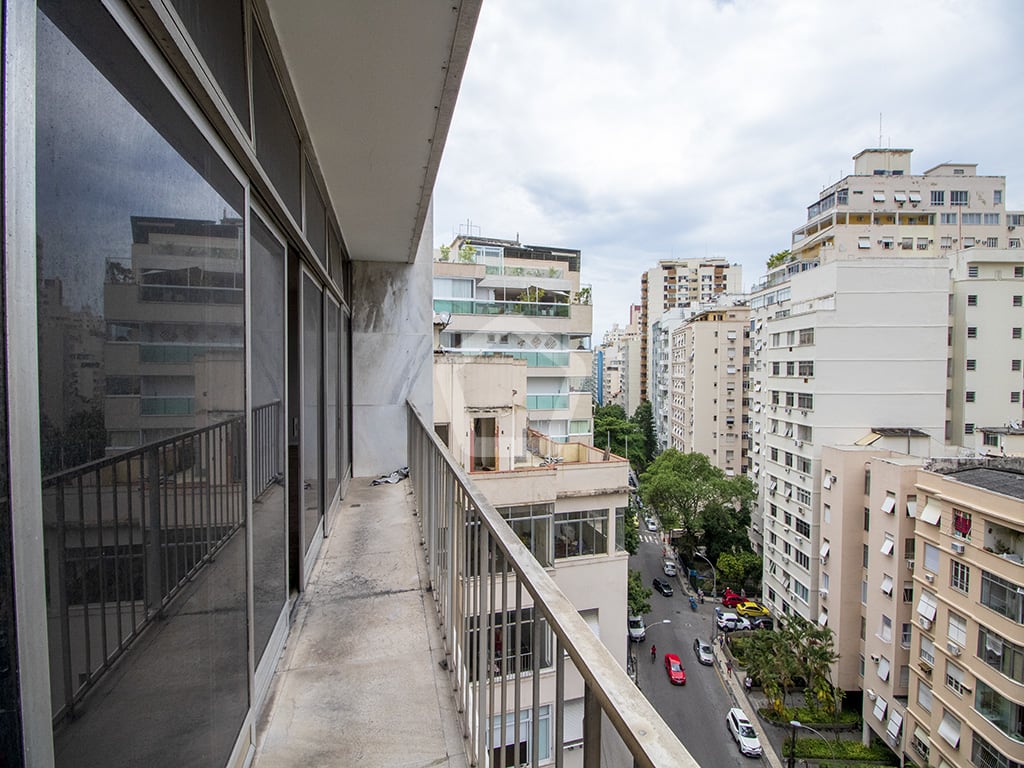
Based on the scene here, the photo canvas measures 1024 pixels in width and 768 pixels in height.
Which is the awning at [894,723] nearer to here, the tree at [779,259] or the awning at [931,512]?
the awning at [931,512]

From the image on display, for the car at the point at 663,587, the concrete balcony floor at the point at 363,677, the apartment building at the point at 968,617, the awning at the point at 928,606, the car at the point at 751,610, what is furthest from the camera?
the car at the point at 663,587

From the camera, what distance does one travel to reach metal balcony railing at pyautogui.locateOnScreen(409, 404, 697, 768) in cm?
63

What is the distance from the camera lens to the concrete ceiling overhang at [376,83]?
1.93 m

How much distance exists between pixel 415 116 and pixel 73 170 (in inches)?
91.6

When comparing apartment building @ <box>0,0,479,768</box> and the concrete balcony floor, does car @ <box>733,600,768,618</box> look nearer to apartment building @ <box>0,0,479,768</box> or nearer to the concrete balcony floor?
the concrete balcony floor

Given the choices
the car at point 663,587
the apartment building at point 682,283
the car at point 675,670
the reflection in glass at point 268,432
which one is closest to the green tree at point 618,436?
the car at point 663,587

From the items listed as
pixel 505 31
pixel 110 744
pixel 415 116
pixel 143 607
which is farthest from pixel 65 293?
pixel 505 31

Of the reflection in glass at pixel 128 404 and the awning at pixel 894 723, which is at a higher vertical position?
the reflection in glass at pixel 128 404

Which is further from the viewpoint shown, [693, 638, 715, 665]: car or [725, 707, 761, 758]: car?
[693, 638, 715, 665]: car

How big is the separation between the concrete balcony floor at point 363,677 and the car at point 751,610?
26060 mm

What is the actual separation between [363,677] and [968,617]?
16613 mm

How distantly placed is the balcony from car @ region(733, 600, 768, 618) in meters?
25.3

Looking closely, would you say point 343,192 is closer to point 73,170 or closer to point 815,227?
point 73,170

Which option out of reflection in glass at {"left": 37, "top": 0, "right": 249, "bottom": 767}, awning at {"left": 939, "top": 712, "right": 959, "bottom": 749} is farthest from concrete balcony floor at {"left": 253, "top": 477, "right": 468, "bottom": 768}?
awning at {"left": 939, "top": 712, "right": 959, "bottom": 749}
